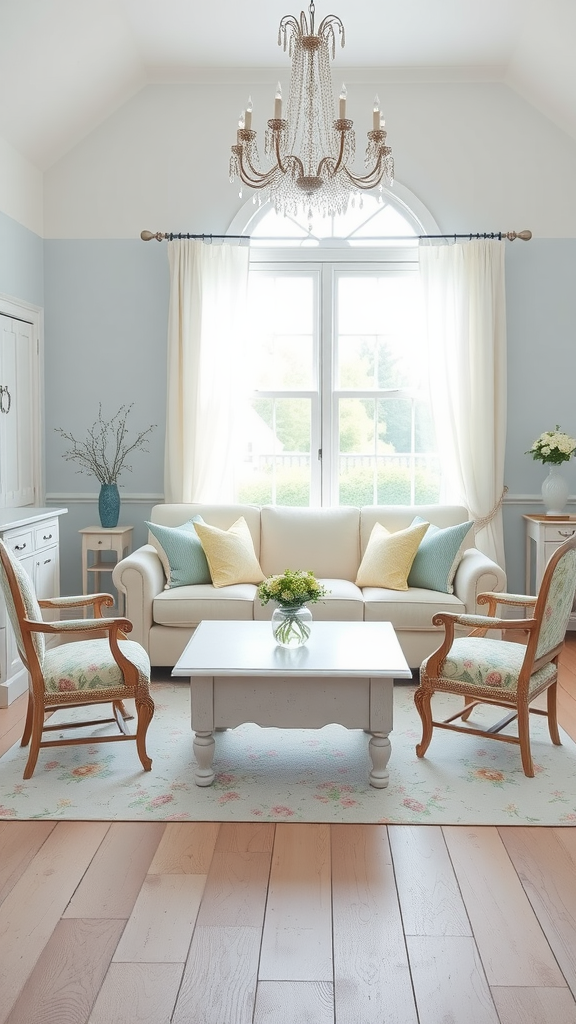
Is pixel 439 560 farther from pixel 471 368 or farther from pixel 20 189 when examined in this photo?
pixel 20 189

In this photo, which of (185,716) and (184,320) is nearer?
(185,716)

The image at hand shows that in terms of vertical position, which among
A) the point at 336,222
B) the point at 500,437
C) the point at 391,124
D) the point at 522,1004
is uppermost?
the point at 391,124

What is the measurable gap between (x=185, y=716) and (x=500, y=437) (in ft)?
9.35

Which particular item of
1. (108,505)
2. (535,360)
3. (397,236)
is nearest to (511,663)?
(535,360)

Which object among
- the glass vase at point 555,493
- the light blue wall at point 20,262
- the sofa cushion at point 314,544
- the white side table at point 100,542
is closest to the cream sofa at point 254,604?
the sofa cushion at point 314,544

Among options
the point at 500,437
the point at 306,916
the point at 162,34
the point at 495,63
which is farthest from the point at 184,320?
the point at 306,916

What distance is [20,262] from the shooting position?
5.44 meters

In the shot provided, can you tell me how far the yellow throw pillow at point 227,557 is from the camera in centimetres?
492

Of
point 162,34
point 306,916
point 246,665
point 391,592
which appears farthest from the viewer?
Answer: point 162,34

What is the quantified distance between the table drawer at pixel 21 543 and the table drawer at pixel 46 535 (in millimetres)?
71

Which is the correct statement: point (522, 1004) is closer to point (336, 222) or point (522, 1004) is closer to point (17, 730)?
point (17, 730)

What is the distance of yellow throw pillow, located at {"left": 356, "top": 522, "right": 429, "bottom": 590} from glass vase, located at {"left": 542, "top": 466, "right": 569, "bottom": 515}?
3.64ft

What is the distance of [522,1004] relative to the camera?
2.03 metres

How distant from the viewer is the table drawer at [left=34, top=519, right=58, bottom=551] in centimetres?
465
